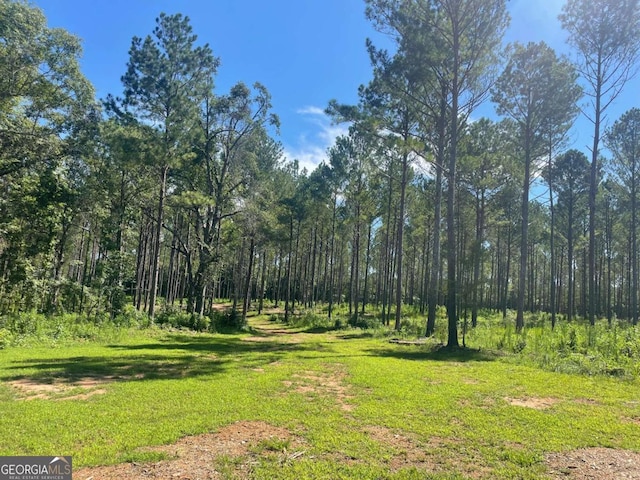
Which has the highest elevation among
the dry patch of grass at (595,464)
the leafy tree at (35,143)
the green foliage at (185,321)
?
the leafy tree at (35,143)

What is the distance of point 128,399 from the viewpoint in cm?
594

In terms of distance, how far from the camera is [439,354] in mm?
12055

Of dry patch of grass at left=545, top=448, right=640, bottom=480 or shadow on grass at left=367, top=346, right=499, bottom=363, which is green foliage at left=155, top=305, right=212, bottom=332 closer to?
shadow on grass at left=367, top=346, right=499, bottom=363

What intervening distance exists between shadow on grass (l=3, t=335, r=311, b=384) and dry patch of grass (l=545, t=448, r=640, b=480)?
6.58m

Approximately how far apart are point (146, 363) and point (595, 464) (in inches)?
355

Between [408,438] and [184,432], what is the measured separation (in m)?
2.73

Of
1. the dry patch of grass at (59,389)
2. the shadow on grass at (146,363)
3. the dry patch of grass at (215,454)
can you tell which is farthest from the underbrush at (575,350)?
the dry patch of grass at (59,389)

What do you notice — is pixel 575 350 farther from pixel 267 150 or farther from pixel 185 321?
pixel 267 150

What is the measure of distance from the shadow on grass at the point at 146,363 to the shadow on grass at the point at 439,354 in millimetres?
2951

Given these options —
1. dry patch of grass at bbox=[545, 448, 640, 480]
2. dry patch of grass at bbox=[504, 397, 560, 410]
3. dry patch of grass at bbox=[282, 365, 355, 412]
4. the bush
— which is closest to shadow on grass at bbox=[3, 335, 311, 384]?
dry patch of grass at bbox=[282, 365, 355, 412]

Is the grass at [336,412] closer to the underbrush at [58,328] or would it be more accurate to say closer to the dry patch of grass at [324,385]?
the dry patch of grass at [324,385]

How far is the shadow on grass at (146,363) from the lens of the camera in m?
7.64

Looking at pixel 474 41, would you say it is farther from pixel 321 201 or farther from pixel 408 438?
pixel 321 201

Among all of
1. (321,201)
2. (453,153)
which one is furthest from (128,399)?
(321,201)
